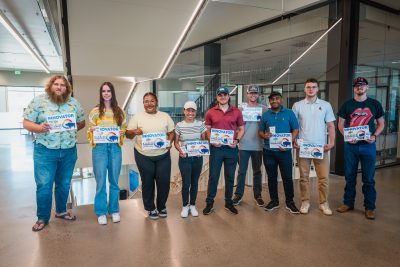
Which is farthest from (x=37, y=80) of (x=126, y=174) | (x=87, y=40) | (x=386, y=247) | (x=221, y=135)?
(x=386, y=247)

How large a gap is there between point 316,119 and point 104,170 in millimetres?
2422

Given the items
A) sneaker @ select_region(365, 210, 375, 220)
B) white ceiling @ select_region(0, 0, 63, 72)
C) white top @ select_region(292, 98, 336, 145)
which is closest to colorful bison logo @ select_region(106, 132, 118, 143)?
white top @ select_region(292, 98, 336, 145)

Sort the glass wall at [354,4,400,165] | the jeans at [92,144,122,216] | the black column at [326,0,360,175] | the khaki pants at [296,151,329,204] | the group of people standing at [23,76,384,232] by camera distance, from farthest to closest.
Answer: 1. the glass wall at [354,4,400,165]
2. the black column at [326,0,360,175]
3. the khaki pants at [296,151,329,204]
4. the jeans at [92,144,122,216]
5. the group of people standing at [23,76,384,232]

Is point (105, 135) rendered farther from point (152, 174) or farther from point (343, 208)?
point (343, 208)

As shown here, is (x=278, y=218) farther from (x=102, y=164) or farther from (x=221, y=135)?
(x=102, y=164)

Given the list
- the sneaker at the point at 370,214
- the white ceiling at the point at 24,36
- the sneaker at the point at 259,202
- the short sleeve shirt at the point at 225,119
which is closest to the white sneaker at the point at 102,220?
the short sleeve shirt at the point at 225,119

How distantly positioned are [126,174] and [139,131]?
900 cm

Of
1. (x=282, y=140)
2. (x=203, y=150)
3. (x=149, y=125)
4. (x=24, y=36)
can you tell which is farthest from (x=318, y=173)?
(x=24, y=36)

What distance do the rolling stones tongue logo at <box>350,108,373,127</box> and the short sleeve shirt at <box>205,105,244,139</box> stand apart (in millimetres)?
1296

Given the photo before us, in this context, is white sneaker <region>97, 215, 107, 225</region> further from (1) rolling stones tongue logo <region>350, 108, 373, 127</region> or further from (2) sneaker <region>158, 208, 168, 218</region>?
(1) rolling stones tongue logo <region>350, 108, 373, 127</region>

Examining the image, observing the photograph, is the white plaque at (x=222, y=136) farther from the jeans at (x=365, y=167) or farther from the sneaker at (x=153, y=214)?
the jeans at (x=365, y=167)

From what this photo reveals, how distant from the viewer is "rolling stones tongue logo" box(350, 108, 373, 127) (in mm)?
3373

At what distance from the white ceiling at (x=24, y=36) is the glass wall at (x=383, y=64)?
6.04 metres

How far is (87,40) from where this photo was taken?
15.9 feet
